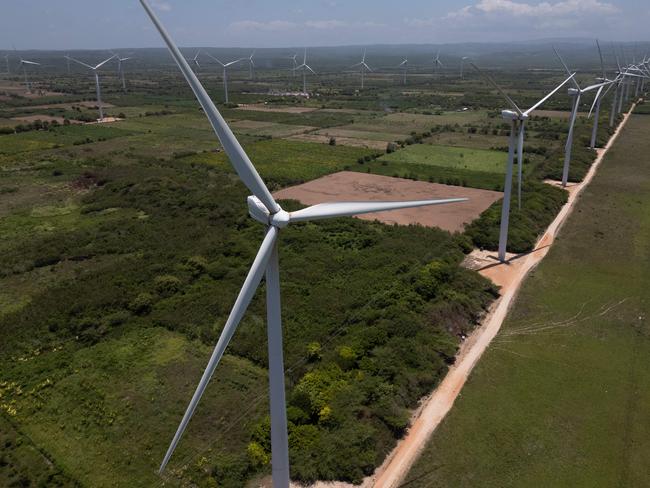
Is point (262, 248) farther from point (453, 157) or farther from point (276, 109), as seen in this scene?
point (276, 109)

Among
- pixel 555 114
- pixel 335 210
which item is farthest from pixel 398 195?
pixel 555 114

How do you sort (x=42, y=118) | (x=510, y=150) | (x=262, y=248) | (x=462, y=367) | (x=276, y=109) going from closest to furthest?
1. (x=262, y=248)
2. (x=462, y=367)
3. (x=510, y=150)
4. (x=42, y=118)
5. (x=276, y=109)

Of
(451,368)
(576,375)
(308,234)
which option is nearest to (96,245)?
(308,234)

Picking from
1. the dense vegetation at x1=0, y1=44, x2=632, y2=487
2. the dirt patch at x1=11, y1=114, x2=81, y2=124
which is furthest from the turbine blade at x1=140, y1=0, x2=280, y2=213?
the dirt patch at x1=11, y1=114, x2=81, y2=124

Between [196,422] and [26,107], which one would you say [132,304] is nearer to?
[196,422]

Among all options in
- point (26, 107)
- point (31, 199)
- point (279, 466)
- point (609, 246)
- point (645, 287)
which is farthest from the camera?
point (26, 107)

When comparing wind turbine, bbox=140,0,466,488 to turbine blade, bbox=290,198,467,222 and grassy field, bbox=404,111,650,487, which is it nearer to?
turbine blade, bbox=290,198,467,222
